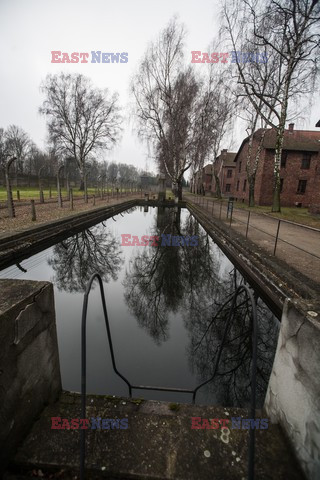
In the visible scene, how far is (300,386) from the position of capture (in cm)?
157

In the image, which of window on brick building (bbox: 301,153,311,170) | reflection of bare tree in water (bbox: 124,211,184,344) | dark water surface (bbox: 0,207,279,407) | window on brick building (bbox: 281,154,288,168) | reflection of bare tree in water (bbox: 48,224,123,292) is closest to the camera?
dark water surface (bbox: 0,207,279,407)

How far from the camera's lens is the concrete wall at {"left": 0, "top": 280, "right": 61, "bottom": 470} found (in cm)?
146

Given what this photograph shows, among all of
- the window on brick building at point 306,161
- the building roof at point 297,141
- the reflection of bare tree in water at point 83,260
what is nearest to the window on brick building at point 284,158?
the building roof at point 297,141

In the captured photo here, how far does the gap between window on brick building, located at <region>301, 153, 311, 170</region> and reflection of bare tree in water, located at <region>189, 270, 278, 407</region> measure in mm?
25142

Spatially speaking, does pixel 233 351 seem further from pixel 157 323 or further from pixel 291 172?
pixel 291 172

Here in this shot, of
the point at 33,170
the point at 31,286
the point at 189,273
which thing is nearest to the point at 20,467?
the point at 31,286

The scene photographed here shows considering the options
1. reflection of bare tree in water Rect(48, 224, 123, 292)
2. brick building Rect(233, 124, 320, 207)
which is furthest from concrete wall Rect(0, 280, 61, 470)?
brick building Rect(233, 124, 320, 207)

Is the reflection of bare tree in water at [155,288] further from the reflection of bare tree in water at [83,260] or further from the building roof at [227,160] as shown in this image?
the building roof at [227,160]

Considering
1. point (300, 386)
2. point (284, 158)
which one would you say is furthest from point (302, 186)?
point (300, 386)

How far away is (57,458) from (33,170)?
8304cm

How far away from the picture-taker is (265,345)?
3.81m

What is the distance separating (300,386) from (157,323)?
308 cm

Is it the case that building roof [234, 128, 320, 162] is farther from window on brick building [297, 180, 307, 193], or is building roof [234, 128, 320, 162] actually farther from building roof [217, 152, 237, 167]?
building roof [217, 152, 237, 167]

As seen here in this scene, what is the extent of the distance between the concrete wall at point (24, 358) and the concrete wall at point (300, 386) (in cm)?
197
